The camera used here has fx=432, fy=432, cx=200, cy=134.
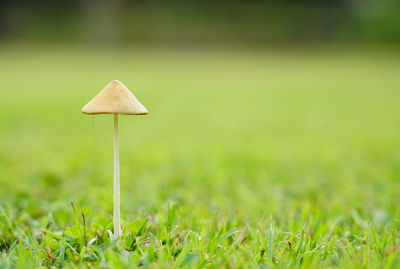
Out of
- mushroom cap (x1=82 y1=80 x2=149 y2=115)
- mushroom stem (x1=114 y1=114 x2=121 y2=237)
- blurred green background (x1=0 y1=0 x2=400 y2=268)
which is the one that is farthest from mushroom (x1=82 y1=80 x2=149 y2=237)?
blurred green background (x1=0 y1=0 x2=400 y2=268)

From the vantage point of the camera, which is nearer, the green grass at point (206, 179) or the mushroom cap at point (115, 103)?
the mushroom cap at point (115, 103)

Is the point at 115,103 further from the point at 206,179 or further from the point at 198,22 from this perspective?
the point at 198,22

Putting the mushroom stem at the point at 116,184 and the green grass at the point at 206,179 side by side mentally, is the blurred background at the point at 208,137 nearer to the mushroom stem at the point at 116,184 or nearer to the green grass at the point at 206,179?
the green grass at the point at 206,179

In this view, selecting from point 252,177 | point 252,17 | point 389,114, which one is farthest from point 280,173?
point 252,17

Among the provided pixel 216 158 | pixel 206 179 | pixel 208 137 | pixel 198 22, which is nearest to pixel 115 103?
pixel 206 179

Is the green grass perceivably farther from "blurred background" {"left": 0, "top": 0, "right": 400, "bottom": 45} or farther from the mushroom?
"blurred background" {"left": 0, "top": 0, "right": 400, "bottom": 45}

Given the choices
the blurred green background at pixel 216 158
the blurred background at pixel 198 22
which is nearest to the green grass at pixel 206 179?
the blurred green background at pixel 216 158
